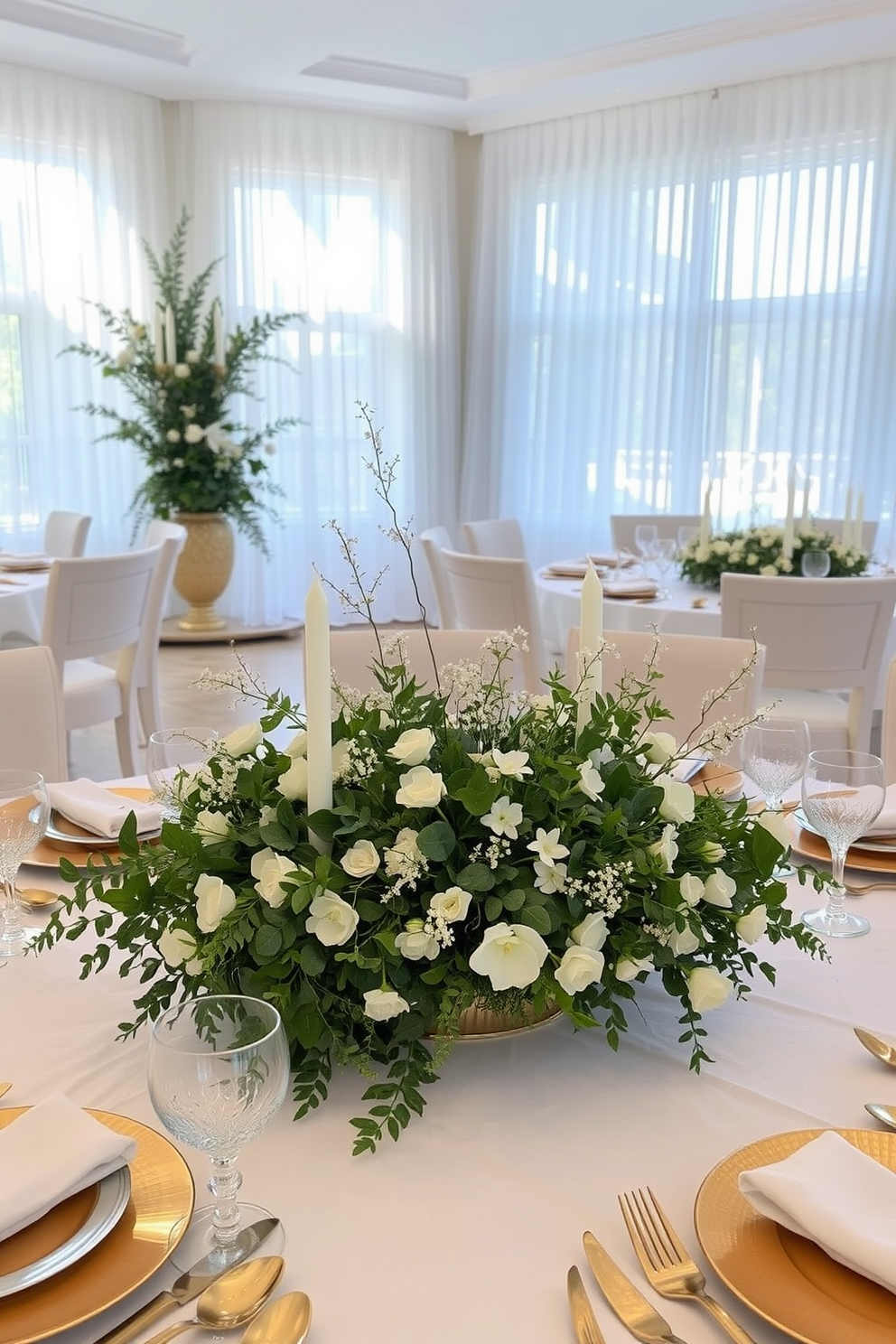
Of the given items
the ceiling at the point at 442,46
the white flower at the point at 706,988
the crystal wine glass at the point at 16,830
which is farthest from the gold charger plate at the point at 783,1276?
the ceiling at the point at 442,46

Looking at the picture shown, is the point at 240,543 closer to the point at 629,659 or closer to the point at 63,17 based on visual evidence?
the point at 63,17

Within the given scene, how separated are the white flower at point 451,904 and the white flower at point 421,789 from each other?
0.24ft

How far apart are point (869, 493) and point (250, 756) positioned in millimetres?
5547

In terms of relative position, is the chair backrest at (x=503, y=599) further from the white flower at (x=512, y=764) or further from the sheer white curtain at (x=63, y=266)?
the sheer white curtain at (x=63, y=266)

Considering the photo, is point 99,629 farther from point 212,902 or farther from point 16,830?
point 212,902

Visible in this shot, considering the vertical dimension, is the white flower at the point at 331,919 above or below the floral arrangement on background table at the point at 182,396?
below

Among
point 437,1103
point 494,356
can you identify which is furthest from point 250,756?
point 494,356

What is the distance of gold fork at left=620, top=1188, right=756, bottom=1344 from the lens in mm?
731

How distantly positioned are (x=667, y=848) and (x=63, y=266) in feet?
20.7

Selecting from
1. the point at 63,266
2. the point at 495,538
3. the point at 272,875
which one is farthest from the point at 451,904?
the point at 63,266

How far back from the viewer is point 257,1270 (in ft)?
2.49

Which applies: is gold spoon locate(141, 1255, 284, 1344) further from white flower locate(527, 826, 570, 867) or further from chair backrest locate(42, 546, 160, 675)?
chair backrest locate(42, 546, 160, 675)

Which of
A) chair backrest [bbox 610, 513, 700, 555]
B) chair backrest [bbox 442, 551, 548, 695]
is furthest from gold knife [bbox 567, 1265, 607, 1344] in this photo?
chair backrest [bbox 610, 513, 700, 555]

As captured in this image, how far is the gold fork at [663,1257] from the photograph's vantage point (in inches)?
28.8
